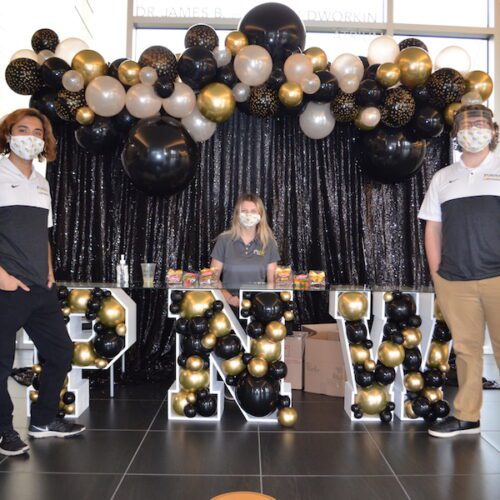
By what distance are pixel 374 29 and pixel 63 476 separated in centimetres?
435

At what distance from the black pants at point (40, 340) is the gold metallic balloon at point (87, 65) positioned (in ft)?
5.16

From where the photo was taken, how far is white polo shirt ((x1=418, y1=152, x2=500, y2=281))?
266 cm

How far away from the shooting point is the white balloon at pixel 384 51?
3.68m

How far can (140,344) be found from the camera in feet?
13.9

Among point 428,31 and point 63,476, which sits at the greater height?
point 428,31

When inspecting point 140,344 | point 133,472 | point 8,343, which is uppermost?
point 8,343

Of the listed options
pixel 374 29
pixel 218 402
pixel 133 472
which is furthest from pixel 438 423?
pixel 374 29

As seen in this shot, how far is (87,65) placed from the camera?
3504mm

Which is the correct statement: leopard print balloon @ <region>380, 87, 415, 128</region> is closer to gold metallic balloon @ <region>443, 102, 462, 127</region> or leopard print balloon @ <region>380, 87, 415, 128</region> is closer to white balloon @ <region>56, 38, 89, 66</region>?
gold metallic balloon @ <region>443, 102, 462, 127</region>

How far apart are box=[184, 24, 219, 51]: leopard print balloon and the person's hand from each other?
6.45 ft

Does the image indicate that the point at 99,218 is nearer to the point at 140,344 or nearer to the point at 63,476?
the point at 140,344

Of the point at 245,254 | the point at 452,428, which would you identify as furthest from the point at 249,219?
the point at 452,428

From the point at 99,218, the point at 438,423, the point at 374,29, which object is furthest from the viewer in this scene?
the point at 374,29

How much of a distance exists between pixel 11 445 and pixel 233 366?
1142 millimetres
